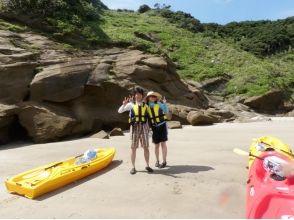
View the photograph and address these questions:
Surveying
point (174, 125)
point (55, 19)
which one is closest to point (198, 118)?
point (174, 125)

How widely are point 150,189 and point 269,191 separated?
2.14 m

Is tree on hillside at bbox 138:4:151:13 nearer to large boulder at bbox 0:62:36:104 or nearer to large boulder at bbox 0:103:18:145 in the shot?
large boulder at bbox 0:62:36:104

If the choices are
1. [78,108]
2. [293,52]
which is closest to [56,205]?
[78,108]

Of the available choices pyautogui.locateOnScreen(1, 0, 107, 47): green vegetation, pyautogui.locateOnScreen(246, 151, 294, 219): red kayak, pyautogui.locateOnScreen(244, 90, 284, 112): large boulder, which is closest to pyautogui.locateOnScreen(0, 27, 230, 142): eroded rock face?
pyautogui.locateOnScreen(1, 0, 107, 47): green vegetation

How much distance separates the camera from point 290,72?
2677cm

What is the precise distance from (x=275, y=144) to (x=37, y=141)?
24.1 ft

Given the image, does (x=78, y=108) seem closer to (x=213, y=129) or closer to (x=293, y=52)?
(x=213, y=129)

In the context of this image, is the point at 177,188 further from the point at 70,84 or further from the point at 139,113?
the point at 70,84

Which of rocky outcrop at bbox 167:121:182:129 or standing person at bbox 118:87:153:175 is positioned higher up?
standing person at bbox 118:87:153:175

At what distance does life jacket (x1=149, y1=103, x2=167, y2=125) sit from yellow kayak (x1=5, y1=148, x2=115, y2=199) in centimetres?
135

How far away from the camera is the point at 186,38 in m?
29.8

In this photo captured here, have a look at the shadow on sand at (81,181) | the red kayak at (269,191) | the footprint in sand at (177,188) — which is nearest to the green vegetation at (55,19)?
the shadow on sand at (81,181)

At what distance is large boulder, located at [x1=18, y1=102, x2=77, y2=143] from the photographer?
12.1 metres

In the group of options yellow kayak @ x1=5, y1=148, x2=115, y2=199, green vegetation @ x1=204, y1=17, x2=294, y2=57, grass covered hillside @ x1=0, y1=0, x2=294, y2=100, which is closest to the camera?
yellow kayak @ x1=5, y1=148, x2=115, y2=199
